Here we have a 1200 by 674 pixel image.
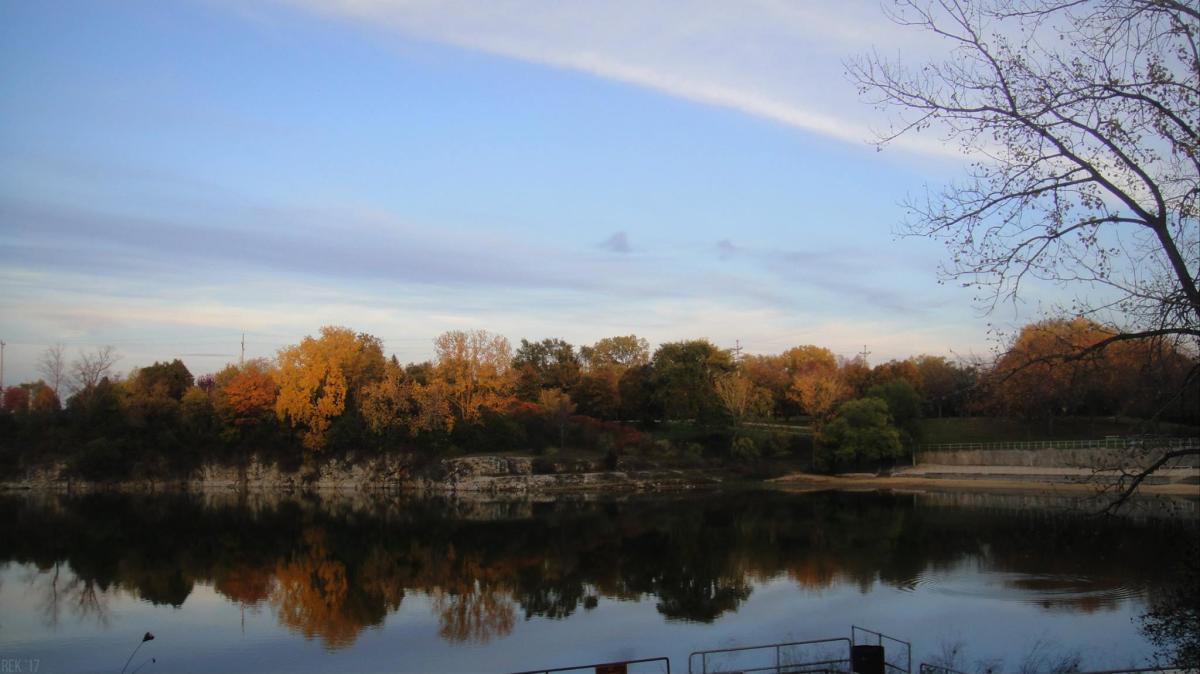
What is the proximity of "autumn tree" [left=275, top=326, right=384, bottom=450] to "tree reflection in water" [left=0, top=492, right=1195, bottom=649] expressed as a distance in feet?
57.0

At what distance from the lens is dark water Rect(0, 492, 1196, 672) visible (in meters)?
17.4

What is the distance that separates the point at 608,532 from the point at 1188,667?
29.0m

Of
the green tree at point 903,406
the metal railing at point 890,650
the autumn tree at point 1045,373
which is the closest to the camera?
the autumn tree at point 1045,373

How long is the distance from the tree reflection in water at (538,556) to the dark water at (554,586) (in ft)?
0.46

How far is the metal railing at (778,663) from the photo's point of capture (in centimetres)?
1225

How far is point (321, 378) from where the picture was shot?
6700 cm

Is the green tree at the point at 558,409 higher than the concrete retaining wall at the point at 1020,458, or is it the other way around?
the green tree at the point at 558,409

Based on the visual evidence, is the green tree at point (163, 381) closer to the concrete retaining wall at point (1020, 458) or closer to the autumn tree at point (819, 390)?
the autumn tree at point (819, 390)

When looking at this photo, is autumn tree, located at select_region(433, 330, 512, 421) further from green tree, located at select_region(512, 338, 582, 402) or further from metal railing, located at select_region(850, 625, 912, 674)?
metal railing, located at select_region(850, 625, 912, 674)

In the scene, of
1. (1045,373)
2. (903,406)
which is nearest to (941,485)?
(903,406)

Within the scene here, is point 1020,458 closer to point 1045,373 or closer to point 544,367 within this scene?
point 544,367

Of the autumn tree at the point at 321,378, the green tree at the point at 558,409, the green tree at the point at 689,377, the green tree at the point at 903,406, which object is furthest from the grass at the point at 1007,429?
the autumn tree at the point at 321,378

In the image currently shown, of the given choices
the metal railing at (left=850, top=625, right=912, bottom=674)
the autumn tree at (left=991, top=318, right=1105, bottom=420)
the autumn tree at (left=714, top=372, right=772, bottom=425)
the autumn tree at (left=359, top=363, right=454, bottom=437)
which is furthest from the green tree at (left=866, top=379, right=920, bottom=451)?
the autumn tree at (left=991, top=318, right=1105, bottom=420)

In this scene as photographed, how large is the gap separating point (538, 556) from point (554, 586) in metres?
5.90
